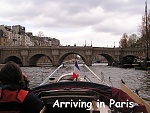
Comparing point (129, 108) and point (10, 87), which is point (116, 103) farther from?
point (10, 87)

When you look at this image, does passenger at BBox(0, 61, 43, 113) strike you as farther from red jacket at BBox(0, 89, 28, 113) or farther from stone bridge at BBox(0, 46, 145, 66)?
stone bridge at BBox(0, 46, 145, 66)

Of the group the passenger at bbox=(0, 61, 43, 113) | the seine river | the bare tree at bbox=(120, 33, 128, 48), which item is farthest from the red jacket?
the bare tree at bbox=(120, 33, 128, 48)

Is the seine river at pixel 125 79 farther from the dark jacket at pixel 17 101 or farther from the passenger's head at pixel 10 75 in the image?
the passenger's head at pixel 10 75

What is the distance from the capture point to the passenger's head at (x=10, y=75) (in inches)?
103

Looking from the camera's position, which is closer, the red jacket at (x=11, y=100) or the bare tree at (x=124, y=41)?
the red jacket at (x=11, y=100)

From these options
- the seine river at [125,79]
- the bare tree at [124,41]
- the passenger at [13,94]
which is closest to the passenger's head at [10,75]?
the passenger at [13,94]

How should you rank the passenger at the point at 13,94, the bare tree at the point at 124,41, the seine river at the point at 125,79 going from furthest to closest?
the bare tree at the point at 124,41, the seine river at the point at 125,79, the passenger at the point at 13,94

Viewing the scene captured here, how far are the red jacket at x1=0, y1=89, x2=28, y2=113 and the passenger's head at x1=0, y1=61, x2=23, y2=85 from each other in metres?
0.10

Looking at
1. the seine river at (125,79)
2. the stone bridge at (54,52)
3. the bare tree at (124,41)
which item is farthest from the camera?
the bare tree at (124,41)

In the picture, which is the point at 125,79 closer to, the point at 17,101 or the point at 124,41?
the point at 17,101

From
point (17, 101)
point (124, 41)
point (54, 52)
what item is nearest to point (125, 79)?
point (17, 101)

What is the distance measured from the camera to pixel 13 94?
Result: 2.60 m

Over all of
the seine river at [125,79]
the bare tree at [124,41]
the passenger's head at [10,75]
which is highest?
the bare tree at [124,41]

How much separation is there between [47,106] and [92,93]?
96cm
